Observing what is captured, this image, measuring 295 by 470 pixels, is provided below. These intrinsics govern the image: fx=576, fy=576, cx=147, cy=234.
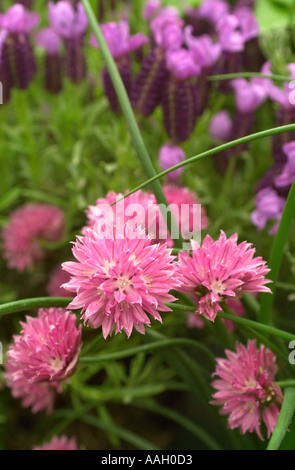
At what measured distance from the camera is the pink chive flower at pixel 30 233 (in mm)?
743

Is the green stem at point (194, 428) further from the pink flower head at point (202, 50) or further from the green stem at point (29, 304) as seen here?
the pink flower head at point (202, 50)

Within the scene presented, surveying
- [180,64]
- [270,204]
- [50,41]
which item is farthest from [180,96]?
[50,41]

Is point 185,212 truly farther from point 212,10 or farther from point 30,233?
point 212,10

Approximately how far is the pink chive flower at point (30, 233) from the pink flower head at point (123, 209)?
0.31 meters

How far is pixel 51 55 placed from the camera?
2.64 feet

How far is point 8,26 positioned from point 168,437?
577 mm

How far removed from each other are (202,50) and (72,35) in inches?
7.6

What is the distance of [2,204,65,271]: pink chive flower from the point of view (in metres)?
0.74

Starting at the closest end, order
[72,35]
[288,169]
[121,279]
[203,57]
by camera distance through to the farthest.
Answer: [121,279] < [288,169] < [203,57] < [72,35]

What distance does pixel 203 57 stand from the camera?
0.64m

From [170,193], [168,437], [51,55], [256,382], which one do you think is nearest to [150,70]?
[170,193]

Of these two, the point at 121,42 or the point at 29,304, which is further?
the point at 121,42

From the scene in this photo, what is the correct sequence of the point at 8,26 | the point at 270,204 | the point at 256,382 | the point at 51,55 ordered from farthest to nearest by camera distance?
the point at 51,55 → the point at 8,26 → the point at 270,204 → the point at 256,382
